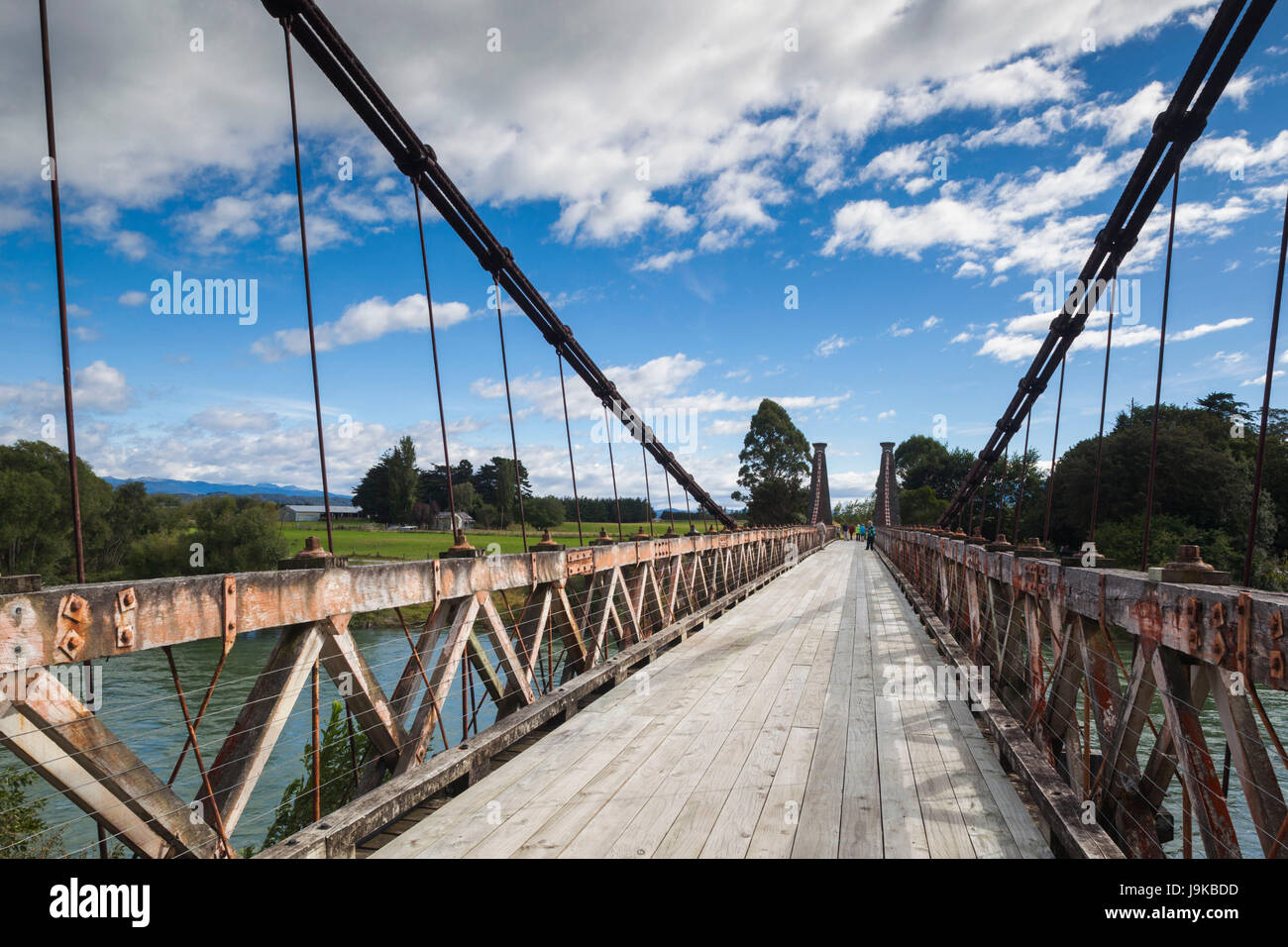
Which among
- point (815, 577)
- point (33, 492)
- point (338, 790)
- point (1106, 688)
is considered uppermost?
point (33, 492)

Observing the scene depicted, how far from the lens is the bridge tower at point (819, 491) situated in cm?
5147

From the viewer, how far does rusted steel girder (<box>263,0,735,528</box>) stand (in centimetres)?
458

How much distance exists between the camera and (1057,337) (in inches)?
377

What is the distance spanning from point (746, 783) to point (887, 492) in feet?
201

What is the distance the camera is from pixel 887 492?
60.7 m

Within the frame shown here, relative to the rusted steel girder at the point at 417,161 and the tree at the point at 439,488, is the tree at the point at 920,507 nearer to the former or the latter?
the tree at the point at 439,488

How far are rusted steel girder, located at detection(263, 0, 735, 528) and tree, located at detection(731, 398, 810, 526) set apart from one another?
30.5 m

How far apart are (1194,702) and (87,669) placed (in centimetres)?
314

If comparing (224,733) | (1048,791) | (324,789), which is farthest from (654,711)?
(224,733)

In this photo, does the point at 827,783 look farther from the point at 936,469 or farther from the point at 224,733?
the point at 936,469

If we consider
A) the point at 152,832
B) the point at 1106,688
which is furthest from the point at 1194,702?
the point at 152,832

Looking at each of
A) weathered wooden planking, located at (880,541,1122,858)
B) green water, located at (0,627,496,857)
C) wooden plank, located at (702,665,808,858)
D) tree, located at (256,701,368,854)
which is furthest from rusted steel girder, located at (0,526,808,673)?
tree, located at (256,701,368,854)

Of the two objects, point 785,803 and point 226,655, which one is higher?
point 226,655
